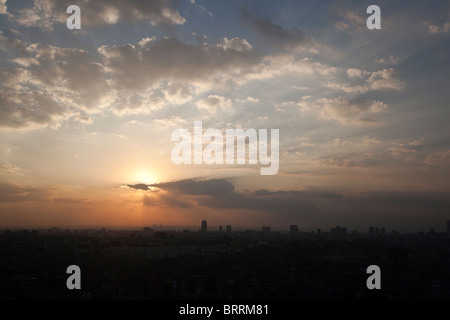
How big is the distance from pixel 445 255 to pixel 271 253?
281 inches

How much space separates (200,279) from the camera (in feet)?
29.4

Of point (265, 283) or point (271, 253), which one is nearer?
point (265, 283)

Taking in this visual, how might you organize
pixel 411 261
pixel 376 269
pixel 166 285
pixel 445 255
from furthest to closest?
1. pixel 445 255
2. pixel 411 261
3. pixel 376 269
4. pixel 166 285

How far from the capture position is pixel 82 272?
946cm

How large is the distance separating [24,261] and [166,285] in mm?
5856
